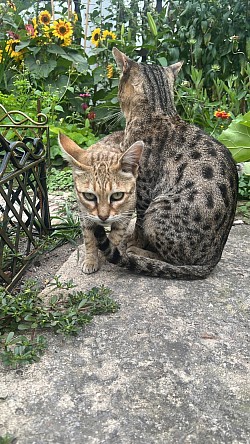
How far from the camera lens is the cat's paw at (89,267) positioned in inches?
129

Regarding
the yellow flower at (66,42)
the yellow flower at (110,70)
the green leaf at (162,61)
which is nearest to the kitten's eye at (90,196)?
the green leaf at (162,61)

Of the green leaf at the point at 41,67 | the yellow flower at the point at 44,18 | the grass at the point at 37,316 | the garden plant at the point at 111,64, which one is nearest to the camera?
the grass at the point at 37,316

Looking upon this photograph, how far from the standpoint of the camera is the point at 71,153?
123 inches

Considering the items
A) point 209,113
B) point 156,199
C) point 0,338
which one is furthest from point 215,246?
point 209,113

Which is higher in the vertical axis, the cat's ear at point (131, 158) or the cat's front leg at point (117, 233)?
the cat's ear at point (131, 158)

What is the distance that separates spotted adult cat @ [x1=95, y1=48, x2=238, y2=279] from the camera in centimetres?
317

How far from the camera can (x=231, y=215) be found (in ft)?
10.9

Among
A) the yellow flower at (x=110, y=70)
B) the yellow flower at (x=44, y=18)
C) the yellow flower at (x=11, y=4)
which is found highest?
the yellow flower at (x=11, y=4)

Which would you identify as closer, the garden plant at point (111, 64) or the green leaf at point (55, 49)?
the garden plant at point (111, 64)

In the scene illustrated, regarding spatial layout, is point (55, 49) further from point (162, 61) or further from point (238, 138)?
point (238, 138)

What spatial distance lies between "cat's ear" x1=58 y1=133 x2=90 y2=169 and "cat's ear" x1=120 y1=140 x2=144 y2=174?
0.79 ft

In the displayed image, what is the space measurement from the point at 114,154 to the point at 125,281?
811mm

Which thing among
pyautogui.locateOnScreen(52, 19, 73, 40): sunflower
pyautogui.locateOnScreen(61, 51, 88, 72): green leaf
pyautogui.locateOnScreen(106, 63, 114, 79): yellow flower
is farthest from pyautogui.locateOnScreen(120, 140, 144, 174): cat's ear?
pyautogui.locateOnScreen(52, 19, 73, 40): sunflower

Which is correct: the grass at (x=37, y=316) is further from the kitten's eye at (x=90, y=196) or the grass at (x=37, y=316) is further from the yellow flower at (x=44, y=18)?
the yellow flower at (x=44, y=18)
